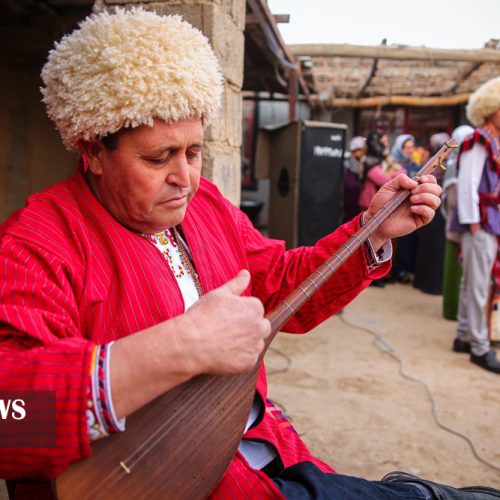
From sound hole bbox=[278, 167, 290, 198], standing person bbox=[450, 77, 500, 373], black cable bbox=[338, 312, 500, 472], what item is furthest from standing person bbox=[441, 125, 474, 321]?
sound hole bbox=[278, 167, 290, 198]

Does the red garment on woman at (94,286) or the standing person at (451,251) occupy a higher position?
the red garment on woman at (94,286)

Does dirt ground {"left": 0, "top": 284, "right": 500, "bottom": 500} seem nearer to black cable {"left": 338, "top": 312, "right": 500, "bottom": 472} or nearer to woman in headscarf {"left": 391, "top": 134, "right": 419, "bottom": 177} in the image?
black cable {"left": 338, "top": 312, "right": 500, "bottom": 472}

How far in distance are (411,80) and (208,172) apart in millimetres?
8601

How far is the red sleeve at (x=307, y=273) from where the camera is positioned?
5.45 ft

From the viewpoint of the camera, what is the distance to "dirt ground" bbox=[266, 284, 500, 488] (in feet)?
9.48

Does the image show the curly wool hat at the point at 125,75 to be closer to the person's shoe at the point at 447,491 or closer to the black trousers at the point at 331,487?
the black trousers at the point at 331,487

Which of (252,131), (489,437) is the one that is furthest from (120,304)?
(252,131)

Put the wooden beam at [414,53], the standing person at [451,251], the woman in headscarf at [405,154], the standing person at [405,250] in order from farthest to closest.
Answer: the standing person at [405,250] < the woman in headscarf at [405,154] < the wooden beam at [414,53] < the standing person at [451,251]

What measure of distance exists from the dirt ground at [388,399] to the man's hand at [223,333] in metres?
2.05

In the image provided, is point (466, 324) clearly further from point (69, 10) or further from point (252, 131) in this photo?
Result: point (252, 131)

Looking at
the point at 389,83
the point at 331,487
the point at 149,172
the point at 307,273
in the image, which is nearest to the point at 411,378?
the point at 307,273

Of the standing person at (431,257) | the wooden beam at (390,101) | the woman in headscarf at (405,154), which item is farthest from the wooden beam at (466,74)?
the standing person at (431,257)

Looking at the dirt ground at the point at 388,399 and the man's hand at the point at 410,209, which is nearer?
the man's hand at the point at 410,209

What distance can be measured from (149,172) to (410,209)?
84 cm
